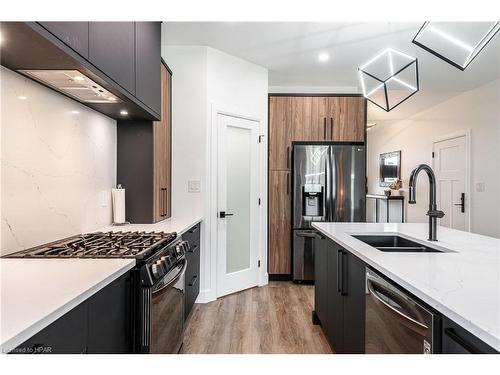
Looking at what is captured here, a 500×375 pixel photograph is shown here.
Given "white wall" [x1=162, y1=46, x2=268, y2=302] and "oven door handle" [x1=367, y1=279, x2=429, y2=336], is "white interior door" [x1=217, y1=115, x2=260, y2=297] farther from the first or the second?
"oven door handle" [x1=367, y1=279, x2=429, y2=336]

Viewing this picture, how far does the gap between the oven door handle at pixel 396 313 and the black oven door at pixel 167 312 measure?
99 cm

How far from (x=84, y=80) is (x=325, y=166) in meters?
3.09

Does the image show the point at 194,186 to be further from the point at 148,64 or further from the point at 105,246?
the point at 105,246

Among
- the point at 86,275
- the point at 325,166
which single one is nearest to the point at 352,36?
the point at 325,166

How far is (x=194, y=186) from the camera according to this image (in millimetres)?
3332

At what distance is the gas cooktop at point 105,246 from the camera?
1.42 metres

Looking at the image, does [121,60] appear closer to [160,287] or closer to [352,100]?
[160,287]

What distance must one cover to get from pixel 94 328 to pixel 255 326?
187 cm

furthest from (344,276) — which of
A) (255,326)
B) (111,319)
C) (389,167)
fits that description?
(389,167)

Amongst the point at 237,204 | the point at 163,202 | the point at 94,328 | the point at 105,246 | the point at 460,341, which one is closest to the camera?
the point at 460,341

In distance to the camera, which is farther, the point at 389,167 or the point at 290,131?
the point at 389,167

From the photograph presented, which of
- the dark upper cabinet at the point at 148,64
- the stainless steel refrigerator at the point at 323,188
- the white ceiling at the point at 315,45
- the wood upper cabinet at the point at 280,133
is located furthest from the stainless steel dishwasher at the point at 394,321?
the wood upper cabinet at the point at 280,133

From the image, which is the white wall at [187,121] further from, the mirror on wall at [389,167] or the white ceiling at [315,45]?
the mirror on wall at [389,167]

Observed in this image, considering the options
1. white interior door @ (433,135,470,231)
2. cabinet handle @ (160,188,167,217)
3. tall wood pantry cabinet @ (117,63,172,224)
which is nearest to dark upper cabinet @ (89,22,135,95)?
tall wood pantry cabinet @ (117,63,172,224)
